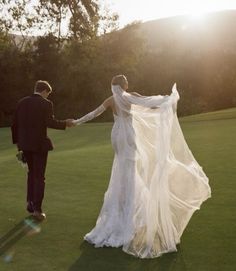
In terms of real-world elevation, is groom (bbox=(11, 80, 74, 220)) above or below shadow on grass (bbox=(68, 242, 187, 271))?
above

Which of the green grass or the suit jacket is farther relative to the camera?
the suit jacket

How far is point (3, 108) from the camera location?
155ft

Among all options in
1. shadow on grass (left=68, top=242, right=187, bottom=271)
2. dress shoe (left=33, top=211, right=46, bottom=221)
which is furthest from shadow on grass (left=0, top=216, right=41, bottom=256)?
shadow on grass (left=68, top=242, right=187, bottom=271)

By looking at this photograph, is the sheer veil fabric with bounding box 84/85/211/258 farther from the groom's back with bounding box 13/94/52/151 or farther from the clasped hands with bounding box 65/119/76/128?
the groom's back with bounding box 13/94/52/151

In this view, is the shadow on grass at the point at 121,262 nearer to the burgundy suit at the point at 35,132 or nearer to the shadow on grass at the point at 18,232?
the shadow on grass at the point at 18,232

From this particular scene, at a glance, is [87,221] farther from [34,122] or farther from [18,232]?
[34,122]

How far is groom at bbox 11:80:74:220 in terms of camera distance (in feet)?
27.1

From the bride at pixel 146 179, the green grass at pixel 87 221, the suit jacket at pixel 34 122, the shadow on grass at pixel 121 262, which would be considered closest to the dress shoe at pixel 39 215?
the green grass at pixel 87 221

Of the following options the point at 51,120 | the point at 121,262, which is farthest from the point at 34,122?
the point at 121,262

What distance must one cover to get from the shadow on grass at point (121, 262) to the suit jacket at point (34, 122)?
2.38 m

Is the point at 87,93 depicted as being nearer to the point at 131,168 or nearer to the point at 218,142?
the point at 218,142

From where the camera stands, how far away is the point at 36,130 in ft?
27.2

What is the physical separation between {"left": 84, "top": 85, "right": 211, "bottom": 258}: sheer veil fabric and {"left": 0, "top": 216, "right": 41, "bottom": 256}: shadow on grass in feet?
3.49

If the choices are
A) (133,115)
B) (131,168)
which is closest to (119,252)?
(131,168)
